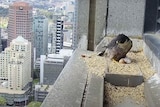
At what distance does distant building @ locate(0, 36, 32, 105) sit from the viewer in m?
19.4

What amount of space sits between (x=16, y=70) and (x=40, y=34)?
9.95 ft

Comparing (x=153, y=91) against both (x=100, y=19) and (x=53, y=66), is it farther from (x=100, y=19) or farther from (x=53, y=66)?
(x=53, y=66)

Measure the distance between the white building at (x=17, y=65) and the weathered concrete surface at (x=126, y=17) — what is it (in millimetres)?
13318

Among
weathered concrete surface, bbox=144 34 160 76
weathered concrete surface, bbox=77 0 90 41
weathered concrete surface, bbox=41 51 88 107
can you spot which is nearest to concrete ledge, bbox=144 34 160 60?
weathered concrete surface, bbox=144 34 160 76

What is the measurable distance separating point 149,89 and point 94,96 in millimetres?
659

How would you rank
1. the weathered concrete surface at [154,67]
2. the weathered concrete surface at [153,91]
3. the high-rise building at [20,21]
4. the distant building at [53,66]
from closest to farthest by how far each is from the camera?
the weathered concrete surface at [153,91], the weathered concrete surface at [154,67], the distant building at [53,66], the high-rise building at [20,21]

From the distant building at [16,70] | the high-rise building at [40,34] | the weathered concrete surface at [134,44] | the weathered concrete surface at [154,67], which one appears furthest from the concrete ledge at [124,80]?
the high-rise building at [40,34]

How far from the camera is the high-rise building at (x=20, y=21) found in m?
23.8

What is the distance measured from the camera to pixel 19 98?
17.8m

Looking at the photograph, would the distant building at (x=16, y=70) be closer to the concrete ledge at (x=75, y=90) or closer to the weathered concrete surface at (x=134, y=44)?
the weathered concrete surface at (x=134, y=44)

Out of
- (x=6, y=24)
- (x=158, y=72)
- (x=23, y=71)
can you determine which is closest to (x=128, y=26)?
(x=158, y=72)

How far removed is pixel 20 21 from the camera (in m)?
24.9

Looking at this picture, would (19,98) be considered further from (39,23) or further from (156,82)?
(156,82)

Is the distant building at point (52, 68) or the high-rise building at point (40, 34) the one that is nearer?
the distant building at point (52, 68)
